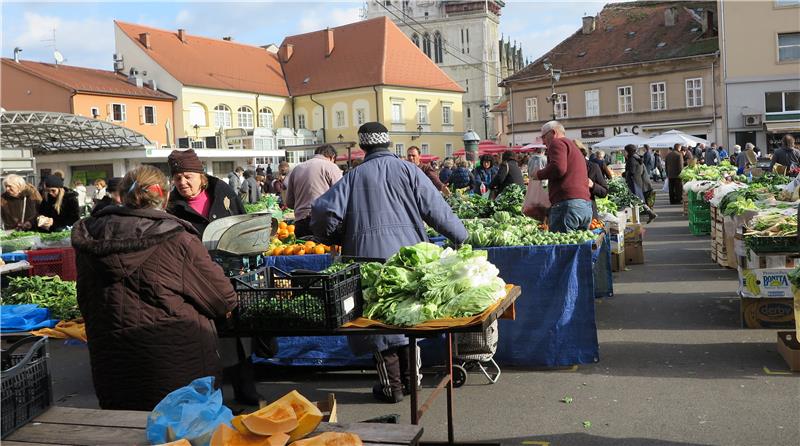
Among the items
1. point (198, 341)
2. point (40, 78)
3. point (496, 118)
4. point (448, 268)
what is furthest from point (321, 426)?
point (496, 118)

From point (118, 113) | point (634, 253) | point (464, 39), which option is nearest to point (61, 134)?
point (118, 113)

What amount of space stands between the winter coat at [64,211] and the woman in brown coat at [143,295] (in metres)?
8.83

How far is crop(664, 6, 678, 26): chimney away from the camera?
170ft

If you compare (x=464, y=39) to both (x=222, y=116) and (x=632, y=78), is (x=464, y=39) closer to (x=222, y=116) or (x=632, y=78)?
(x=222, y=116)

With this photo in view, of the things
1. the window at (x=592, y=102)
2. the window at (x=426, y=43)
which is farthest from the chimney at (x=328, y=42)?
the window at (x=426, y=43)

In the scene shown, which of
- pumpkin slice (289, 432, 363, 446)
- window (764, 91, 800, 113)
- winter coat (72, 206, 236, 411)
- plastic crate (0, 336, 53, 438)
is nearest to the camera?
pumpkin slice (289, 432, 363, 446)

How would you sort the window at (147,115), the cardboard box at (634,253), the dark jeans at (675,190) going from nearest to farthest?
the cardboard box at (634,253), the dark jeans at (675,190), the window at (147,115)

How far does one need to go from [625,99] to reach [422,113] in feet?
61.5

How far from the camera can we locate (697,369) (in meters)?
6.52

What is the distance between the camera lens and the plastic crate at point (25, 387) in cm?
316

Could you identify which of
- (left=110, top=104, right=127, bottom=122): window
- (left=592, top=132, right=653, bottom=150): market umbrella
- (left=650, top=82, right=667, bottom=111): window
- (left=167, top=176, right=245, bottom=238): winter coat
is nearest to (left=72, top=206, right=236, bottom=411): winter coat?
(left=167, top=176, right=245, bottom=238): winter coat

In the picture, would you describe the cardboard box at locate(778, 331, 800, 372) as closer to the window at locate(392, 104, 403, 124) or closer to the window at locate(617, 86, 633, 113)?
the window at locate(617, 86, 633, 113)

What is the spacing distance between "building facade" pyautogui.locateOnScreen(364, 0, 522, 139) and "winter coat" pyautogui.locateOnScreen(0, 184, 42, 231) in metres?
79.8

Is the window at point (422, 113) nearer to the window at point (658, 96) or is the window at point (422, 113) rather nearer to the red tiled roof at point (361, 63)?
the red tiled roof at point (361, 63)
